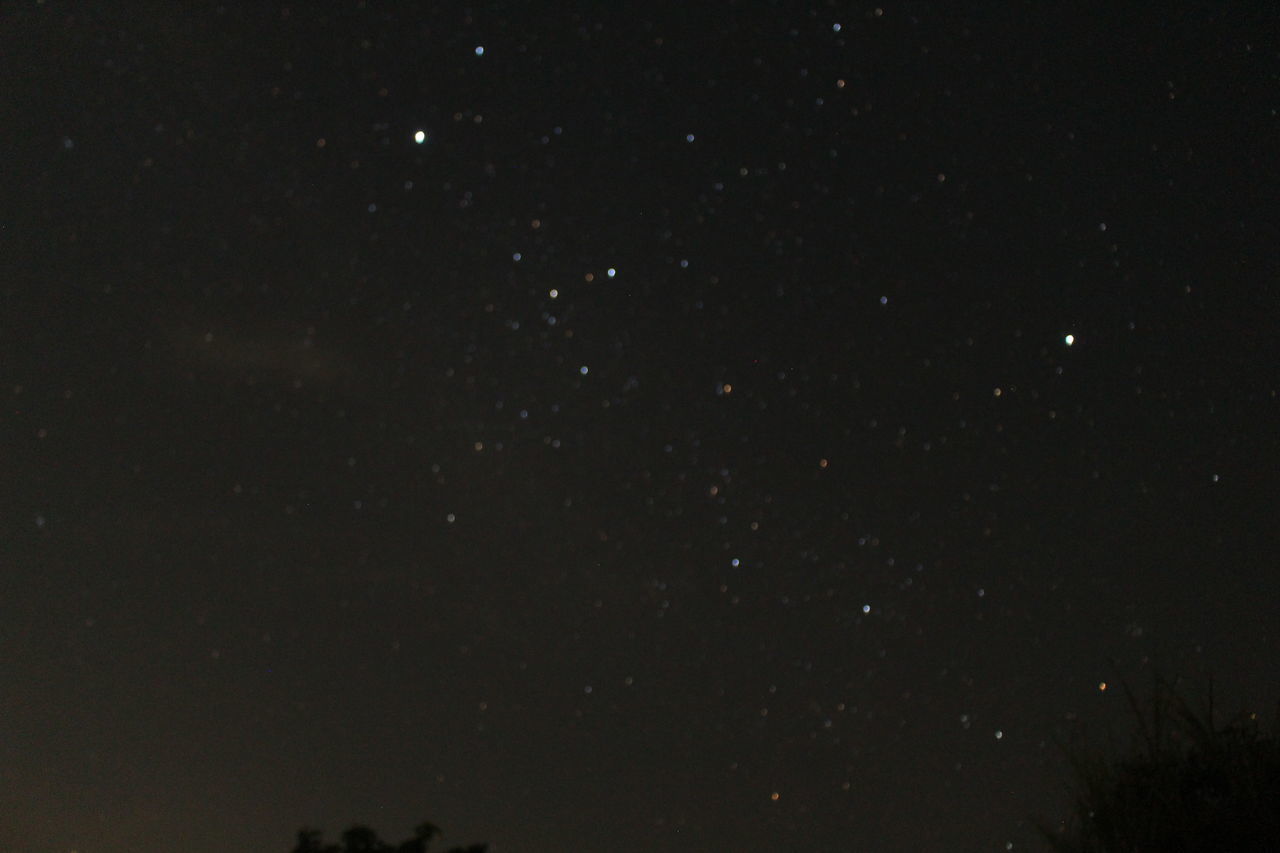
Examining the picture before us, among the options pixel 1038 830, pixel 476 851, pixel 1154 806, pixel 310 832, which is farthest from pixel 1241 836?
pixel 310 832

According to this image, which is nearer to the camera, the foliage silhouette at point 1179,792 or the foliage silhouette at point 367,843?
the foliage silhouette at point 1179,792

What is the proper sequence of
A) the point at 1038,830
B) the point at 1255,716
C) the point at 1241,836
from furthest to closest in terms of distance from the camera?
the point at 1038,830
the point at 1255,716
the point at 1241,836

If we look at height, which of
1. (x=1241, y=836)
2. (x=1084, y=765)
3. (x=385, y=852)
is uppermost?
(x=385, y=852)

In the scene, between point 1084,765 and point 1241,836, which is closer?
point 1241,836

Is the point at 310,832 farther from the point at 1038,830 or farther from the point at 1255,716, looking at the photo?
the point at 1255,716

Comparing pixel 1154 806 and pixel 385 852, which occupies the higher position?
pixel 385 852

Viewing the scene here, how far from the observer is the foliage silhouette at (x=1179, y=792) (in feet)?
13.3

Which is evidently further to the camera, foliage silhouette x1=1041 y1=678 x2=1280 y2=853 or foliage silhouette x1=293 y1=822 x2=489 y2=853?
foliage silhouette x1=293 y1=822 x2=489 y2=853

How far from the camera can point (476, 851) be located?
8891 mm

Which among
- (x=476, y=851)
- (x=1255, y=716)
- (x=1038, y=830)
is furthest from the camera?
(x=476, y=851)

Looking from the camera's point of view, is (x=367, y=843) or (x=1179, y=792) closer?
(x=1179, y=792)

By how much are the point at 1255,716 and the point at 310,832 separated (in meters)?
6.81

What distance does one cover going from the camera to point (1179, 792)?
14.1 ft

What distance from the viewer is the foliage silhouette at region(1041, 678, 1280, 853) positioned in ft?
13.3
